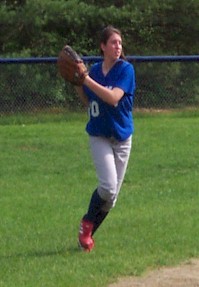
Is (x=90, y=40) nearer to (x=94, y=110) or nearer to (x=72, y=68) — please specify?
(x=94, y=110)

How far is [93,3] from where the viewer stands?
72.5ft

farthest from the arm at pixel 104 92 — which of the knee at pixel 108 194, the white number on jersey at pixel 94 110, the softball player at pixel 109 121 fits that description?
the knee at pixel 108 194

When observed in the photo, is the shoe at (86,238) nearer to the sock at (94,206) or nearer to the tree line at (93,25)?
the sock at (94,206)

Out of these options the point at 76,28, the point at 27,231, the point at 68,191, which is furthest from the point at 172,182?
the point at 76,28

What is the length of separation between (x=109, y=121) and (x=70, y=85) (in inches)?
417

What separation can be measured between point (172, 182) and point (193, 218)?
7.27ft

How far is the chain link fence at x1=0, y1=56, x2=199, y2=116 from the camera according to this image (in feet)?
58.9

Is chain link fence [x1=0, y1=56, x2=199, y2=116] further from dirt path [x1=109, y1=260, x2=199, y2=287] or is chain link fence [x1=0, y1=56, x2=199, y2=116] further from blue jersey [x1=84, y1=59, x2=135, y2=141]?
dirt path [x1=109, y1=260, x2=199, y2=287]

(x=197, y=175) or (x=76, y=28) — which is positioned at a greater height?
(x=197, y=175)

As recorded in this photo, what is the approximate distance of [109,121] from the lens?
7.55 meters

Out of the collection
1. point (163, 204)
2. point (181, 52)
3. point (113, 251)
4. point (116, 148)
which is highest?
point (116, 148)

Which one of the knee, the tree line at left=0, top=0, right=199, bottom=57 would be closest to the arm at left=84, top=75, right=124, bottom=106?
the knee

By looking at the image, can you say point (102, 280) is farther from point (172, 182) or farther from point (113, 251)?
point (172, 182)

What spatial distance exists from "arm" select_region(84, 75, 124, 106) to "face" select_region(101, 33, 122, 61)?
279 millimetres
